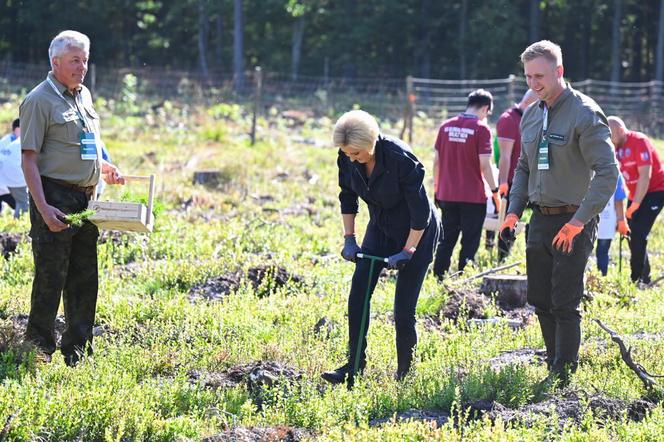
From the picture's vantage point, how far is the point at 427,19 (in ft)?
163

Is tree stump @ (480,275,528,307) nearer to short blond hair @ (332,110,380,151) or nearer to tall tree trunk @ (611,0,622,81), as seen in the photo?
short blond hair @ (332,110,380,151)

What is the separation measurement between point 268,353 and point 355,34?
43.6 metres

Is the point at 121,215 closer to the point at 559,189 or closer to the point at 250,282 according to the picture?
the point at 250,282

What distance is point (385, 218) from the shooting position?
5844mm

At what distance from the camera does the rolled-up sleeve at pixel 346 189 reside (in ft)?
19.1

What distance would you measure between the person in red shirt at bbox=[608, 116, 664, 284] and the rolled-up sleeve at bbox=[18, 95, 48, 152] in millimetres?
5361

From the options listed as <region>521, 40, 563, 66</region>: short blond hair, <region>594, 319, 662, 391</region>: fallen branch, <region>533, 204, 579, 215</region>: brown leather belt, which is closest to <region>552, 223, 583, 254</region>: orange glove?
<region>533, 204, 579, 215</region>: brown leather belt

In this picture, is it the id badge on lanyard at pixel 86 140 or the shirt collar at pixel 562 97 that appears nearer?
A: the shirt collar at pixel 562 97

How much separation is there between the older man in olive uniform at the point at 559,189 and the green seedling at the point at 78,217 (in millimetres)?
2553

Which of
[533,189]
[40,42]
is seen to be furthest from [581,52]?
[533,189]

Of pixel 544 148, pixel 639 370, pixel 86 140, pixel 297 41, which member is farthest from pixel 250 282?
pixel 297 41

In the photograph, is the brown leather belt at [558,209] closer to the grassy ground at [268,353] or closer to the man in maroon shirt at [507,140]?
the grassy ground at [268,353]

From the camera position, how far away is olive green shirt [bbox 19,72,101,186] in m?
5.63

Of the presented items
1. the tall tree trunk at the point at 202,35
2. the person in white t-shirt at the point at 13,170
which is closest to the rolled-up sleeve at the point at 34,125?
the person in white t-shirt at the point at 13,170
